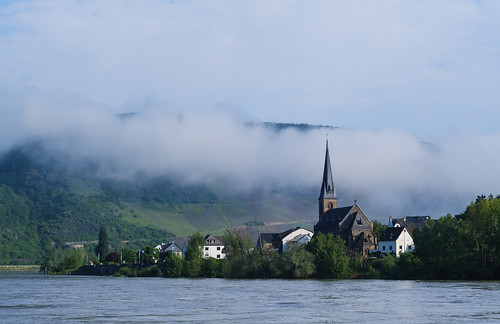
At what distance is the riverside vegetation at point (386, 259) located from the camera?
11750cm

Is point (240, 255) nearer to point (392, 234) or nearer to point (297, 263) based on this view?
point (297, 263)

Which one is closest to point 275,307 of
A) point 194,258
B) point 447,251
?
point 447,251

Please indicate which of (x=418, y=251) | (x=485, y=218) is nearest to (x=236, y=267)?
(x=418, y=251)

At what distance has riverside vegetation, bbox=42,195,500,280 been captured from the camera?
11750cm

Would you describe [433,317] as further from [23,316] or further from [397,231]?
[397,231]

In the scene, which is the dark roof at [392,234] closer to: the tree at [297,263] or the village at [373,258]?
the village at [373,258]

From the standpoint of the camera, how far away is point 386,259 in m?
138

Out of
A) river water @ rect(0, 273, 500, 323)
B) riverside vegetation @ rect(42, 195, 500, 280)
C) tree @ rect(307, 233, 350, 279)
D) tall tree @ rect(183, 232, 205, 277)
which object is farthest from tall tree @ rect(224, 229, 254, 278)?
river water @ rect(0, 273, 500, 323)

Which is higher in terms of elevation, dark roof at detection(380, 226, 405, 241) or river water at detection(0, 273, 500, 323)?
dark roof at detection(380, 226, 405, 241)

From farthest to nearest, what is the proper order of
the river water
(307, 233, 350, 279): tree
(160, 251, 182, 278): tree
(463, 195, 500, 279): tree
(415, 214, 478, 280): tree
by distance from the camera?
(160, 251, 182, 278): tree < (307, 233, 350, 279): tree < (415, 214, 478, 280): tree < (463, 195, 500, 279): tree < the river water

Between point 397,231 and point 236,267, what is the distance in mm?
56801

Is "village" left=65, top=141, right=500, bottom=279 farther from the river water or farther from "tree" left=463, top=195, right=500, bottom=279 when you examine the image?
the river water

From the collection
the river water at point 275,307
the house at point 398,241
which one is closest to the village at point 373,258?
the house at point 398,241

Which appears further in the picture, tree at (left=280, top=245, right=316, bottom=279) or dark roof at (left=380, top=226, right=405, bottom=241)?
dark roof at (left=380, top=226, right=405, bottom=241)
